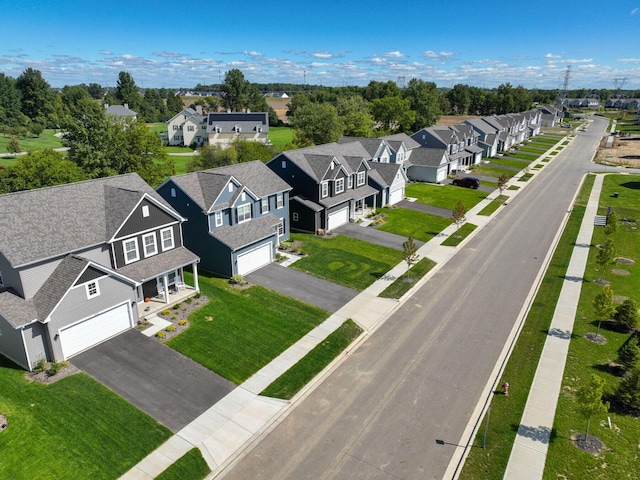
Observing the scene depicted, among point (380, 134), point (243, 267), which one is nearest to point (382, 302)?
point (243, 267)

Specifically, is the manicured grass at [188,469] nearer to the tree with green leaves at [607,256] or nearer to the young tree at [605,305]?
the young tree at [605,305]

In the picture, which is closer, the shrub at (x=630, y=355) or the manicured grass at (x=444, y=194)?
the shrub at (x=630, y=355)

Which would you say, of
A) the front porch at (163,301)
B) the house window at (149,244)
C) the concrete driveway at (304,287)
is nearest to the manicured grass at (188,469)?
the front porch at (163,301)

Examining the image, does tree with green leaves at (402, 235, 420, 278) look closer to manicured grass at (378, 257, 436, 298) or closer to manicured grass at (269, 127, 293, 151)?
manicured grass at (378, 257, 436, 298)

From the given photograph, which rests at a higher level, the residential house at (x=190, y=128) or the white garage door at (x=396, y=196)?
the residential house at (x=190, y=128)

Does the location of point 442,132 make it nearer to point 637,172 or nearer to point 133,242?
point 637,172

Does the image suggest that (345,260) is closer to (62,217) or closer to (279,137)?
(62,217)

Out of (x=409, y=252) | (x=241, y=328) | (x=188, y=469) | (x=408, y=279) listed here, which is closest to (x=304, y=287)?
(x=241, y=328)
